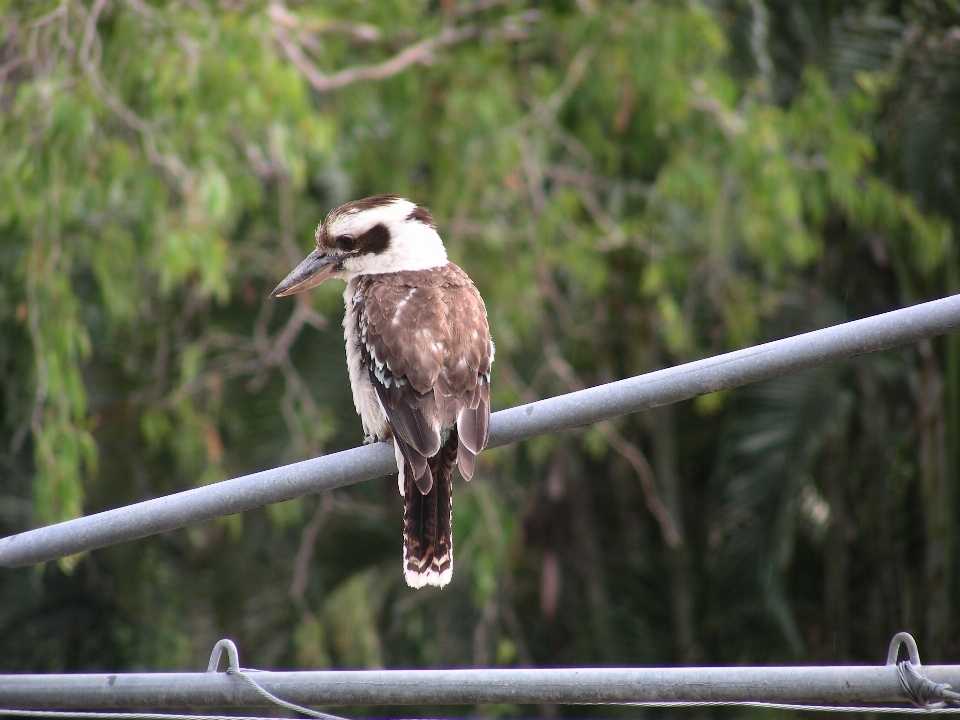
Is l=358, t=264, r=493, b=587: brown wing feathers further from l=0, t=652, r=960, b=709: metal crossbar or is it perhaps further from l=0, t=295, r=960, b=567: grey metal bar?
l=0, t=652, r=960, b=709: metal crossbar

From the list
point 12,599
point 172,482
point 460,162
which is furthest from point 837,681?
point 12,599

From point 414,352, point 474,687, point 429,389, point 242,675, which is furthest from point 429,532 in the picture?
point 474,687

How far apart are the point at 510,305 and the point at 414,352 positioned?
218cm

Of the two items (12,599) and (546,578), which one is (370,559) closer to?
(546,578)

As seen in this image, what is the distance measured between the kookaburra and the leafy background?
73 centimetres

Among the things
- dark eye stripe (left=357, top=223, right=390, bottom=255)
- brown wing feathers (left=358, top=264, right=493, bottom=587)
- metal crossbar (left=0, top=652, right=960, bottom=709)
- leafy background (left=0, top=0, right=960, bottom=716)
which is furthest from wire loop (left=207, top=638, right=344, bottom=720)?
leafy background (left=0, top=0, right=960, bottom=716)

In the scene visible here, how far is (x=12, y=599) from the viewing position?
287 inches

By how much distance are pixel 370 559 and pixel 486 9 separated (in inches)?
123

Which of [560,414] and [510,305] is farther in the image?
[510,305]

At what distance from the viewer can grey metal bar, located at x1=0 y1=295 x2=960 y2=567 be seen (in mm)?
1896

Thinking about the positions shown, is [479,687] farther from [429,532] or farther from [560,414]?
[429,532]

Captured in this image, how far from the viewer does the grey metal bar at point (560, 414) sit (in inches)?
74.6

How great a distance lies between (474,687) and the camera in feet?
6.08

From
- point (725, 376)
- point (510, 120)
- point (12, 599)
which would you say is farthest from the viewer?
point (12, 599)
